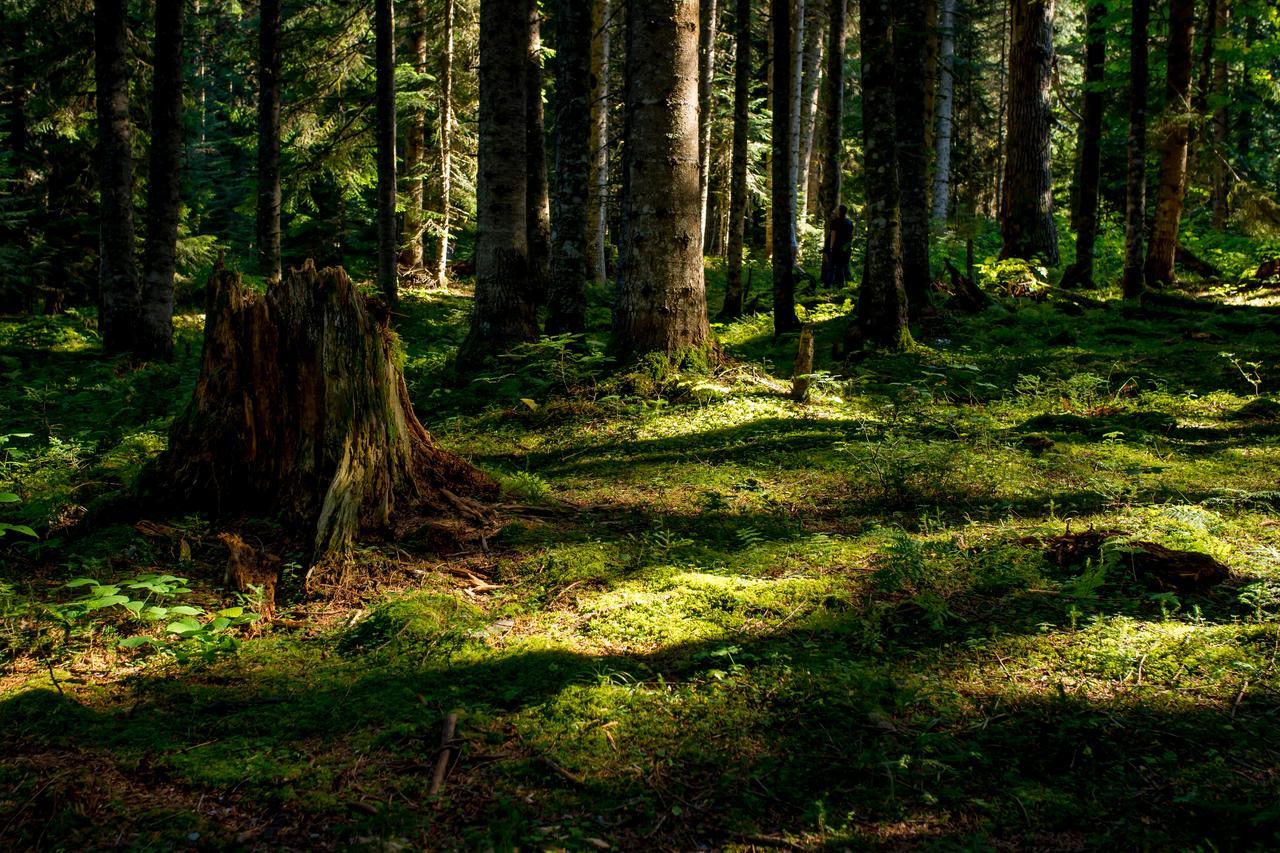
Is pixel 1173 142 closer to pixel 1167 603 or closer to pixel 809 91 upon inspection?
pixel 809 91

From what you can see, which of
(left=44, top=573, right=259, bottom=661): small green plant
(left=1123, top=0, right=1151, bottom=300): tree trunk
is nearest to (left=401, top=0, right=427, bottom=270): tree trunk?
(left=1123, top=0, right=1151, bottom=300): tree trunk

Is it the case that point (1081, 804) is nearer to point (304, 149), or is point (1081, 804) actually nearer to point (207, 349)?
point (207, 349)

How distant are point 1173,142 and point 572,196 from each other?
1193 cm

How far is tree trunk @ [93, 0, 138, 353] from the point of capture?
40.9 ft

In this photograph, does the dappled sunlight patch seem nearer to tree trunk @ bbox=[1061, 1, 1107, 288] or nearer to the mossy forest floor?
the mossy forest floor

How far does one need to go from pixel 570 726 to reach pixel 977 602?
2.34 m

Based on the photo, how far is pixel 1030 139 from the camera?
16.9 metres

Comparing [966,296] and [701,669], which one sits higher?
[966,296]

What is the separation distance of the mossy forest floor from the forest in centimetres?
2

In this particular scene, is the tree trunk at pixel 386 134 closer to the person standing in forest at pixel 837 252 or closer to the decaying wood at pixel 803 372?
the person standing in forest at pixel 837 252

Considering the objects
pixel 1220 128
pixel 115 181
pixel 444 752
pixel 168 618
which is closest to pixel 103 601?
pixel 168 618

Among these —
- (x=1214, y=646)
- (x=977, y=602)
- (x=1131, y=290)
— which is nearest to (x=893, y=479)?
(x=977, y=602)

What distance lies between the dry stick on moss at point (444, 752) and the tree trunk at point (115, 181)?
12517mm

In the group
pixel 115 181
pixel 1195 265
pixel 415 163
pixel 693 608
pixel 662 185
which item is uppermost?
pixel 415 163
